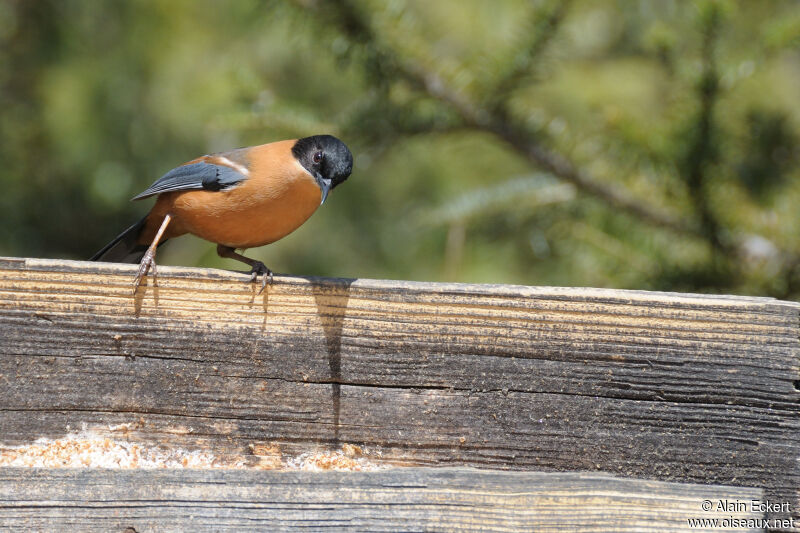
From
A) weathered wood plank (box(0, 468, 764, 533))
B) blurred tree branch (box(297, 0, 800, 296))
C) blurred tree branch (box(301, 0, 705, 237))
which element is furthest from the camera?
blurred tree branch (box(301, 0, 705, 237))

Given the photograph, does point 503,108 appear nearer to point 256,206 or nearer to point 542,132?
point 542,132

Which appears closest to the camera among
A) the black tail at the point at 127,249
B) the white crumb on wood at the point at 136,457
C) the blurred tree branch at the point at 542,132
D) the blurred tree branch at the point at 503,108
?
the white crumb on wood at the point at 136,457

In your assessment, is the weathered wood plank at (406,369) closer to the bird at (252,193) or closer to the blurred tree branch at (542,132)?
the bird at (252,193)

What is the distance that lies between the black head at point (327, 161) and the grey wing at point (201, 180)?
247mm

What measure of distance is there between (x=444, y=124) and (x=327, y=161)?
2.74ft

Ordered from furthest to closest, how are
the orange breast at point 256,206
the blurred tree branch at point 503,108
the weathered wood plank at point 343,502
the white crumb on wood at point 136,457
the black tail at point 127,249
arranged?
the blurred tree branch at point 503,108
the black tail at point 127,249
the orange breast at point 256,206
the white crumb on wood at point 136,457
the weathered wood plank at point 343,502

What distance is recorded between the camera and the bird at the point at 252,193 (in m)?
2.85

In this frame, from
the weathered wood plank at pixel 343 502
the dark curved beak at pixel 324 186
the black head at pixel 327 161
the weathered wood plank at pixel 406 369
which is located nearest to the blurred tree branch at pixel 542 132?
the black head at pixel 327 161

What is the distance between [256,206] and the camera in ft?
9.31

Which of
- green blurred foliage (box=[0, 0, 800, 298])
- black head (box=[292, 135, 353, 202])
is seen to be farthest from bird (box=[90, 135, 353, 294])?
green blurred foliage (box=[0, 0, 800, 298])

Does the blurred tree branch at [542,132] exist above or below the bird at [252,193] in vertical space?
above

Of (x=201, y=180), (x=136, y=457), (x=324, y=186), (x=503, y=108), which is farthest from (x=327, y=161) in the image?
(x=136, y=457)

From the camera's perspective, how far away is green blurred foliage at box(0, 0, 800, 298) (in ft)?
10.9

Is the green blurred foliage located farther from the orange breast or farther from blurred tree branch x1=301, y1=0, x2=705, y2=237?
the orange breast
